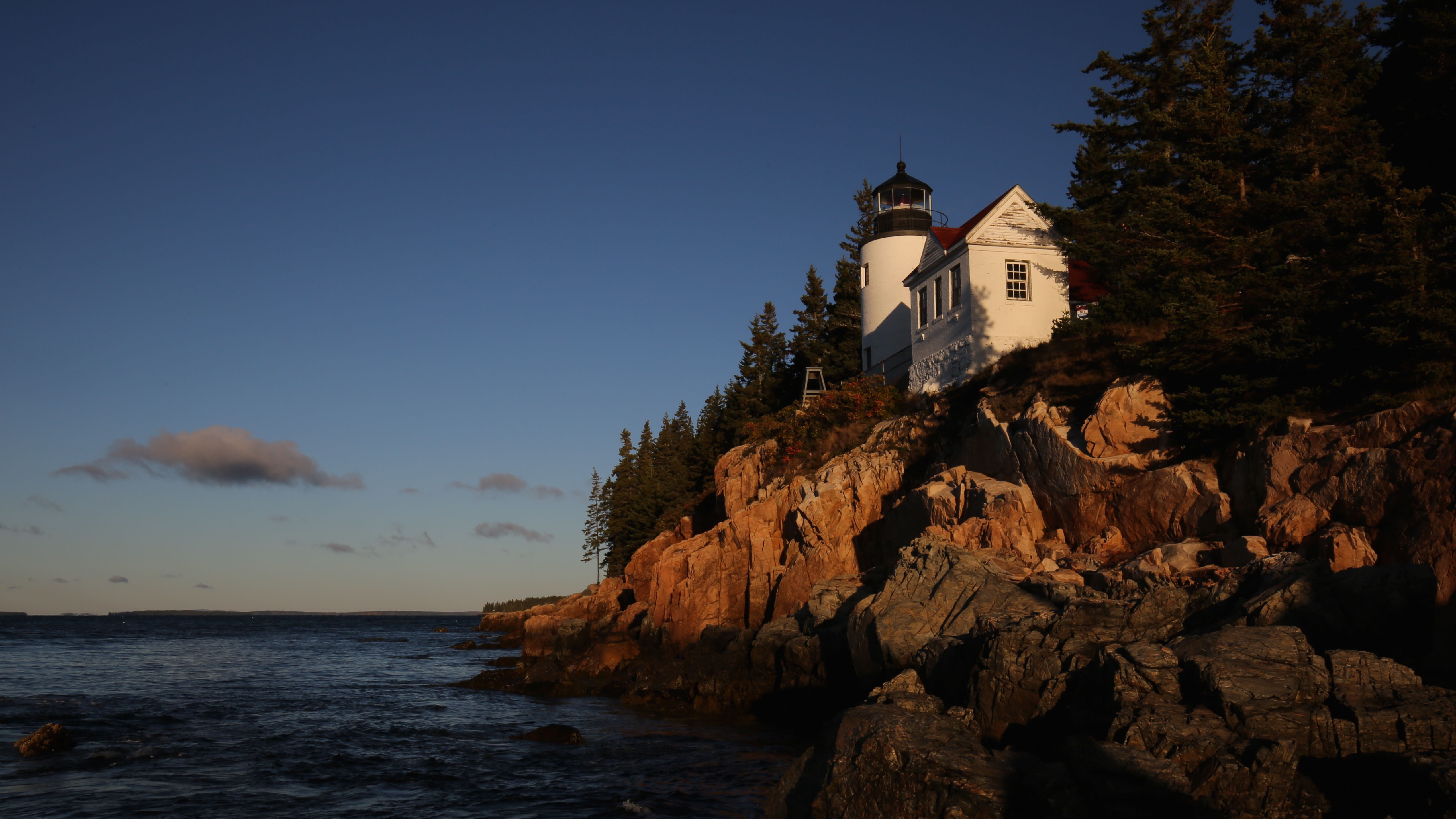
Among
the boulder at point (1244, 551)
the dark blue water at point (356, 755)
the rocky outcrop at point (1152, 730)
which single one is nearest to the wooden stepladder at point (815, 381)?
the dark blue water at point (356, 755)

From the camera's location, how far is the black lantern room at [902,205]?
42.4 m

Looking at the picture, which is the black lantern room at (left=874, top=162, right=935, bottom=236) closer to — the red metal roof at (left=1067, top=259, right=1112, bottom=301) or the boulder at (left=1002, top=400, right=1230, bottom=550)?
the red metal roof at (left=1067, top=259, right=1112, bottom=301)

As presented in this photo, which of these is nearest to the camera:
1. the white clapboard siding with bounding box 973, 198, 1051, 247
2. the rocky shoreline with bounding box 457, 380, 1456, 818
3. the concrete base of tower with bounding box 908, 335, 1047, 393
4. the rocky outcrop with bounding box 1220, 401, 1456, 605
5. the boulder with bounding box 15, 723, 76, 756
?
the rocky shoreline with bounding box 457, 380, 1456, 818

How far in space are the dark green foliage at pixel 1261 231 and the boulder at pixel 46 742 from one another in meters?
25.9

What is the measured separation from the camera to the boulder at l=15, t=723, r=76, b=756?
64.4 ft

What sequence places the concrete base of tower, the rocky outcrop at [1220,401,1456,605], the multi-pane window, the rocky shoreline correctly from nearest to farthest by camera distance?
1. the rocky shoreline
2. the rocky outcrop at [1220,401,1456,605]
3. the concrete base of tower
4. the multi-pane window

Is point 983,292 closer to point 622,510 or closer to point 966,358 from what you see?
point 966,358

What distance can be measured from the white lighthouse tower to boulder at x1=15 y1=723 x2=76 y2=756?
3085cm

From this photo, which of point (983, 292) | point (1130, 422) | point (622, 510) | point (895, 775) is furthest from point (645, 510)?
point (895, 775)

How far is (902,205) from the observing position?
43156 millimetres

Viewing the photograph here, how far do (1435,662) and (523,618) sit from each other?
73.3m

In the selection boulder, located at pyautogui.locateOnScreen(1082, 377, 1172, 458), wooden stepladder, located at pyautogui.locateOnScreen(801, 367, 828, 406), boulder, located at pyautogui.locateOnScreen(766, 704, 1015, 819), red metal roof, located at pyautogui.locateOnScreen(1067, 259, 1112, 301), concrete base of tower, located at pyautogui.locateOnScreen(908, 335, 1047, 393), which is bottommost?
boulder, located at pyautogui.locateOnScreen(766, 704, 1015, 819)

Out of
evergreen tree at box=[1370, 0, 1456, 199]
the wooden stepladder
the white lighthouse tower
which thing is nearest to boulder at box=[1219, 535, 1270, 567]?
evergreen tree at box=[1370, 0, 1456, 199]

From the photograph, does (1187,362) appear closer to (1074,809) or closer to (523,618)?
(1074,809)
